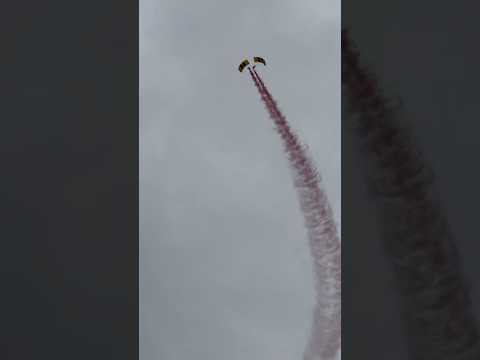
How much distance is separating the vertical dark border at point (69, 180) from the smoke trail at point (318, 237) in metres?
8.95

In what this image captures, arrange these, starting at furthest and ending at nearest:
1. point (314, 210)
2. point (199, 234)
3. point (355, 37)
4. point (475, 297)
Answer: point (314, 210) → point (199, 234) → point (355, 37) → point (475, 297)

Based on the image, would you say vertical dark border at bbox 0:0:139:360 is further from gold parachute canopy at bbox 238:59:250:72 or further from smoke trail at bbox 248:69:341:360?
smoke trail at bbox 248:69:341:360

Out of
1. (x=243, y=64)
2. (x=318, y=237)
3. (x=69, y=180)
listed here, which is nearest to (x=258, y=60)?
(x=243, y=64)

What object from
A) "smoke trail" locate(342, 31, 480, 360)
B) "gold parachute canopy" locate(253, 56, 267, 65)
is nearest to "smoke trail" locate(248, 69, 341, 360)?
"gold parachute canopy" locate(253, 56, 267, 65)

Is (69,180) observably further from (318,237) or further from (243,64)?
(318,237)

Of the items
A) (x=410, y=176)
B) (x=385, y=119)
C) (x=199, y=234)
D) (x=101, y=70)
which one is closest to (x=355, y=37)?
(x=385, y=119)

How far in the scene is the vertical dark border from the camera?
1552 mm

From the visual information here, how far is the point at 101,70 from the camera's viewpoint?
1.64 meters

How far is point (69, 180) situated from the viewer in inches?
63.5

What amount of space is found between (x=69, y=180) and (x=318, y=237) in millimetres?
9326

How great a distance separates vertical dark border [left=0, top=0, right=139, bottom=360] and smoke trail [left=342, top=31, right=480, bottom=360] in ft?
1.88

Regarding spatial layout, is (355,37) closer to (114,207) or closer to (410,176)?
(410,176)

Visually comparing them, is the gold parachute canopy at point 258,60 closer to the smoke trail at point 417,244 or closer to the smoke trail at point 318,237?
the smoke trail at point 318,237

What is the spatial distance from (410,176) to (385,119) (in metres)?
0.15
